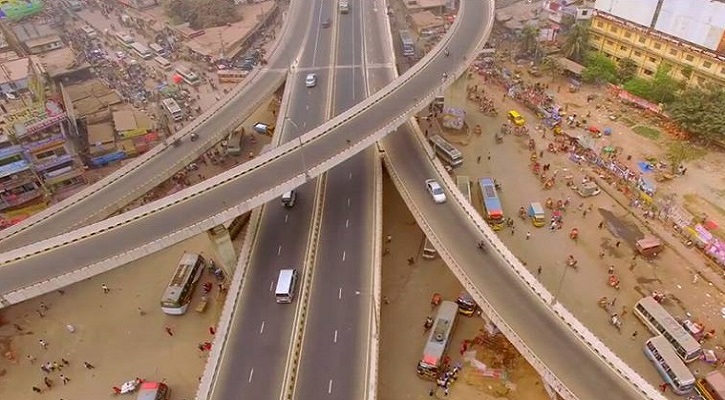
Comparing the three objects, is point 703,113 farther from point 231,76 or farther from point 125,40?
point 125,40

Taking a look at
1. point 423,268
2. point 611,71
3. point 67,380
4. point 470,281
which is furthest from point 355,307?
point 611,71

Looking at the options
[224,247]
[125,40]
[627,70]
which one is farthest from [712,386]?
[125,40]

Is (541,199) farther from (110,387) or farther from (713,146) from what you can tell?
(110,387)

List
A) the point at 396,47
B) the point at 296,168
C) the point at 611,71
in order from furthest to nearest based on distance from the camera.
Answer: the point at 396,47 → the point at 611,71 → the point at 296,168

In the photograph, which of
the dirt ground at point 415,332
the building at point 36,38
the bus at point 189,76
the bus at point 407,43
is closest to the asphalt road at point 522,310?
the dirt ground at point 415,332

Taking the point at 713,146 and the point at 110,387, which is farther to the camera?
the point at 713,146

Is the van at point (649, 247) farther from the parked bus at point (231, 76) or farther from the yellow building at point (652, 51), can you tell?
the parked bus at point (231, 76)
